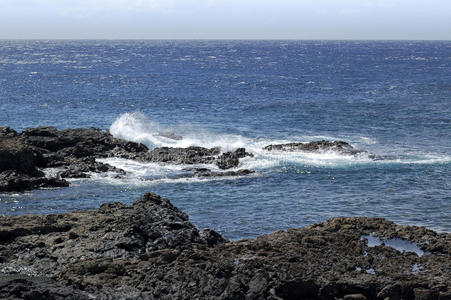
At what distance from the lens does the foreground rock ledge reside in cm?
1573

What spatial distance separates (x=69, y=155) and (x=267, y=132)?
19570 mm

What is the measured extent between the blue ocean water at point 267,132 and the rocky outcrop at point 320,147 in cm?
112

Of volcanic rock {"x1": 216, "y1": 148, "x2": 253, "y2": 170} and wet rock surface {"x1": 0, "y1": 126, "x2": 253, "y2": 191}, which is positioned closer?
wet rock surface {"x1": 0, "y1": 126, "x2": 253, "y2": 191}

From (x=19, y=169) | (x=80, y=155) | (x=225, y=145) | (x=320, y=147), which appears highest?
(x=19, y=169)

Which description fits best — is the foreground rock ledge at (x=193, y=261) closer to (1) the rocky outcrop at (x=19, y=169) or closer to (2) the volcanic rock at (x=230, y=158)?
(1) the rocky outcrop at (x=19, y=169)

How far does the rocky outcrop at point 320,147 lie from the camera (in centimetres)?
4175

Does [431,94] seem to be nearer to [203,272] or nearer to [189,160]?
[189,160]

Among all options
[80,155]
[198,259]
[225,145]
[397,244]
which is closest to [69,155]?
[80,155]

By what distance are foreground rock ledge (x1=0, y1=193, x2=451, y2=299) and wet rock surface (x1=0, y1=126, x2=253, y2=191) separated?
1174 centimetres

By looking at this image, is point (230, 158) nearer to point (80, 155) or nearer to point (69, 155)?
point (80, 155)

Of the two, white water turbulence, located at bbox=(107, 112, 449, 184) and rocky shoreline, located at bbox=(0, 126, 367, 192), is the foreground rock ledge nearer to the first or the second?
rocky shoreline, located at bbox=(0, 126, 367, 192)

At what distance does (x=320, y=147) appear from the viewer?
1678 inches

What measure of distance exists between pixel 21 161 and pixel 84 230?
49.4 feet

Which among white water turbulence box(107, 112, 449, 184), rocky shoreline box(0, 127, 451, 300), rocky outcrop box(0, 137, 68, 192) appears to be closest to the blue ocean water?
white water turbulence box(107, 112, 449, 184)
